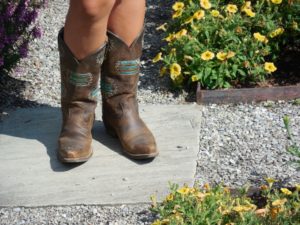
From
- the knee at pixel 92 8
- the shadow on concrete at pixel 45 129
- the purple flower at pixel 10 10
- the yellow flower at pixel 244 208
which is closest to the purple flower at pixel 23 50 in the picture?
the purple flower at pixel 10 10

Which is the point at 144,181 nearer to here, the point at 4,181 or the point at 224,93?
the point at 4,181

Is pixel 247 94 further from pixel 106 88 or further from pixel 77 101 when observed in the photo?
pixel 77 101

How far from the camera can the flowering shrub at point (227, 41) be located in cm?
461

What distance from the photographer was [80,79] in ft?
12.1

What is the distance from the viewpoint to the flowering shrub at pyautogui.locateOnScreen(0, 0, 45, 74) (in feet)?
15.1

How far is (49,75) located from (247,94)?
1346mm

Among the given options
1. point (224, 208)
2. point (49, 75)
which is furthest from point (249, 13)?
point (224, 208)

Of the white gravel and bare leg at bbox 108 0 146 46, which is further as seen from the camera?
bare leg at bbox 108 0 146 46

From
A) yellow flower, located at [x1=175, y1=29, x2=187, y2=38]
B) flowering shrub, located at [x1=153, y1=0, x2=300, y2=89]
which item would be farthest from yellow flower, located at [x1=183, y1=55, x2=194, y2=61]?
yellow flower, located at [x1=175, y1=29, x2=187, y2=38]

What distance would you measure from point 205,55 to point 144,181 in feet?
3.95

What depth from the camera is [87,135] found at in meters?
3.83

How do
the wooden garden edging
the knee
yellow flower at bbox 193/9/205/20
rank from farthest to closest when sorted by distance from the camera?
1. yellow flower at bbox 193/9/205/20
2. the wooden garden edging
3. the knee

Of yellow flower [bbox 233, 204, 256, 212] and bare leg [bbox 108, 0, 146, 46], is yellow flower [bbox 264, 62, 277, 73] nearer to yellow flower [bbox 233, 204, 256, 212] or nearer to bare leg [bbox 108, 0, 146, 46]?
bare leg [bbox 108, 0, 146, 46]

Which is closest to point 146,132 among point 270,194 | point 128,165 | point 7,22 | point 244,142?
point 128,165
